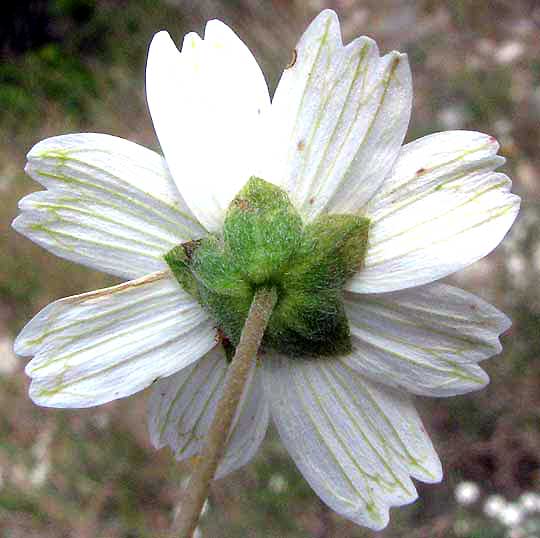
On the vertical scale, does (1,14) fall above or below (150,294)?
below

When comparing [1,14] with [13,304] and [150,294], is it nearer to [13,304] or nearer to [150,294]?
[13,304]

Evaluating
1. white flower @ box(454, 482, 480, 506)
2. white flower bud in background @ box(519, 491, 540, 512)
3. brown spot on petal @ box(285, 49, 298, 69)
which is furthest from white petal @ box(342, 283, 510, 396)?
white flower @ box(454, 482, 480, 506)

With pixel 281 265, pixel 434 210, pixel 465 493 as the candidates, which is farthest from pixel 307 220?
pixel 465 493

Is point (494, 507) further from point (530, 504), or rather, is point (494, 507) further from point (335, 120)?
point (335, 120)

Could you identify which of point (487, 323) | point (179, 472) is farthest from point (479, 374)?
point (179, 472)

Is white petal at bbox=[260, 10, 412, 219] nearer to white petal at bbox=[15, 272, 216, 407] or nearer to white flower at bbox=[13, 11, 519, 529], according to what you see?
white flower at bbox=[13, 11, 519, 529]

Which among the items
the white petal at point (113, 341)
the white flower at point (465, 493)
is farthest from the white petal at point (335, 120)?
the white flower at point (465, 493)
